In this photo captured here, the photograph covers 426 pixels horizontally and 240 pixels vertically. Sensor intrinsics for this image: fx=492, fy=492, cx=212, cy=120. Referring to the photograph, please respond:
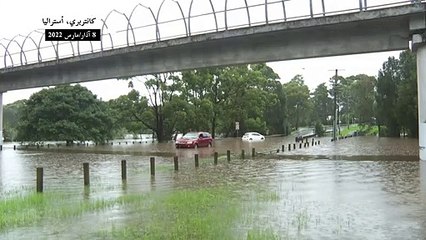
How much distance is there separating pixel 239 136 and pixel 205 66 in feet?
152

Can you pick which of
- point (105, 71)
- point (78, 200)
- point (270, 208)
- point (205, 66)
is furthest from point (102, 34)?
point (270, 208)

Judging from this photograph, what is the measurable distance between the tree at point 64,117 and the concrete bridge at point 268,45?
43.7ft

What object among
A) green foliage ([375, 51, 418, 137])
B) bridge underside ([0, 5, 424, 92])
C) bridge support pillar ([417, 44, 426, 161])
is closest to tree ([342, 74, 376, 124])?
green foliage ([375, 51, 418, 137])

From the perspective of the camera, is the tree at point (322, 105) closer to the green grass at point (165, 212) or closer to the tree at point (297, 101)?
the tree at point (297, 101)

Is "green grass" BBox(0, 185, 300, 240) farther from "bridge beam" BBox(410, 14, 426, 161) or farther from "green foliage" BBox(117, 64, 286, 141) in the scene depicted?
"green foliage" BBox(117, 64, 286, 141)

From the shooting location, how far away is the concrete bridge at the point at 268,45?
78.7 ft

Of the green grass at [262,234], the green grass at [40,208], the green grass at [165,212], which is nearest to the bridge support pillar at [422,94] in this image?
the green grass at [165,212]

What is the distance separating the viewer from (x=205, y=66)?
104ft

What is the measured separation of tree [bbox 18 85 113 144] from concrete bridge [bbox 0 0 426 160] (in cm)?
1333

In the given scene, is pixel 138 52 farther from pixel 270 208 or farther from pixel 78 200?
pixel 270 208

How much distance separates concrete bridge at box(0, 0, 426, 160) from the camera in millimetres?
23991

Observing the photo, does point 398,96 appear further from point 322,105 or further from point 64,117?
point 322,105

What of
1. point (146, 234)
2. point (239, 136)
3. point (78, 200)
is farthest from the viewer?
point (239, 136)

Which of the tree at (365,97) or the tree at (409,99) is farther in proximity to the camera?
the tree at (365,97)
